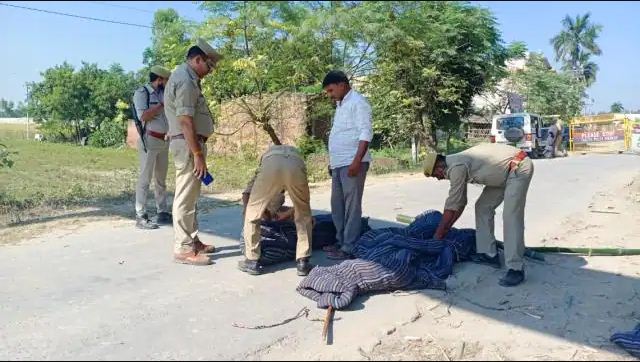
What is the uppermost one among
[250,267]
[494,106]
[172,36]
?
[172,36]

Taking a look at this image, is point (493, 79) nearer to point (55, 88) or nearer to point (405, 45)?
point (405, 45)

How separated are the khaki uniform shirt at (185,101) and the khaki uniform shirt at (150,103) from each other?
1542 millimetres

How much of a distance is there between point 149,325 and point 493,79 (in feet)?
61.0

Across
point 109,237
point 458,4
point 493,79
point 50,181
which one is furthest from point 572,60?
point 109,237

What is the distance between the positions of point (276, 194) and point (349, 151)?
2.72 ft

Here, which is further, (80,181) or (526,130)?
(526,130)

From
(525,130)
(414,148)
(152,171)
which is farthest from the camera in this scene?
(525,130)

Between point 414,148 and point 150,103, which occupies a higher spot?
point 150,103

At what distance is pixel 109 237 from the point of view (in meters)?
6.25

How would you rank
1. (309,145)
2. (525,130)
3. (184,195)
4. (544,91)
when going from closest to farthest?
(184,195), (309,145), (525,130), (544,91)

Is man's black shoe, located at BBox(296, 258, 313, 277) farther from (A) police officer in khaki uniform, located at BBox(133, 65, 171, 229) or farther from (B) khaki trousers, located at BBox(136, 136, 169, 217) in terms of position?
(B) khaki trousers, located at BBox(136, 136, 169, 217)

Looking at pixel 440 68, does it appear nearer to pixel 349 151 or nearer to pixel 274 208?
pixel 349 151

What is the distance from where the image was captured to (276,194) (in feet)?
15.8

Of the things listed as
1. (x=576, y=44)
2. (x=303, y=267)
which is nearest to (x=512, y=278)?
(x=303, y=267)
